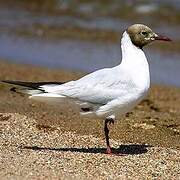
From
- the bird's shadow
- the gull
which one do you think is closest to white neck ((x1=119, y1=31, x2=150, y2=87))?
the gull

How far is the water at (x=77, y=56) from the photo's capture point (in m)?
13.3

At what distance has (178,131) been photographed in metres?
8.50

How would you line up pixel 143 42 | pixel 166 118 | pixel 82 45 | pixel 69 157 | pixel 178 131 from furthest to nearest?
pixel 82 45
pixel 166 118
pixel 178 131
pixel 143 42
pixel 69 157

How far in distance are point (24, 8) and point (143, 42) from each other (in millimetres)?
15272

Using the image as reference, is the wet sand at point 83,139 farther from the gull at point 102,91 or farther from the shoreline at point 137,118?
the gull at point 102,91

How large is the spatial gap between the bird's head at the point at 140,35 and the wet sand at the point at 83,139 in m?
1.22

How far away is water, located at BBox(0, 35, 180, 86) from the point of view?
13328 millimetres

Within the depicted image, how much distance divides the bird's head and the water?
16.4ft

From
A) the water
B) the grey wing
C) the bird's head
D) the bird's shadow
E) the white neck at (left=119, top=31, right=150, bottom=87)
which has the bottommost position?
the water

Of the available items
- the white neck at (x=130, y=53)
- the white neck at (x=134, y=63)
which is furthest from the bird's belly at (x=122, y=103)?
the white neck at (x=130, y=53)

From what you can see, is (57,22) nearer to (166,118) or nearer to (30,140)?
(166,118)

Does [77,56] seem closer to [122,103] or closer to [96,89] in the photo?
[96,89]

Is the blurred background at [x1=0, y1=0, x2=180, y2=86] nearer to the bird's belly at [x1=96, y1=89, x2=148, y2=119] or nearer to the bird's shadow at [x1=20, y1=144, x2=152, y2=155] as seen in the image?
the bird's shadow at [x1=20, y1=144, x2=152, y2=155]

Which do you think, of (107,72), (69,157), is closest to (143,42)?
(107,72)
